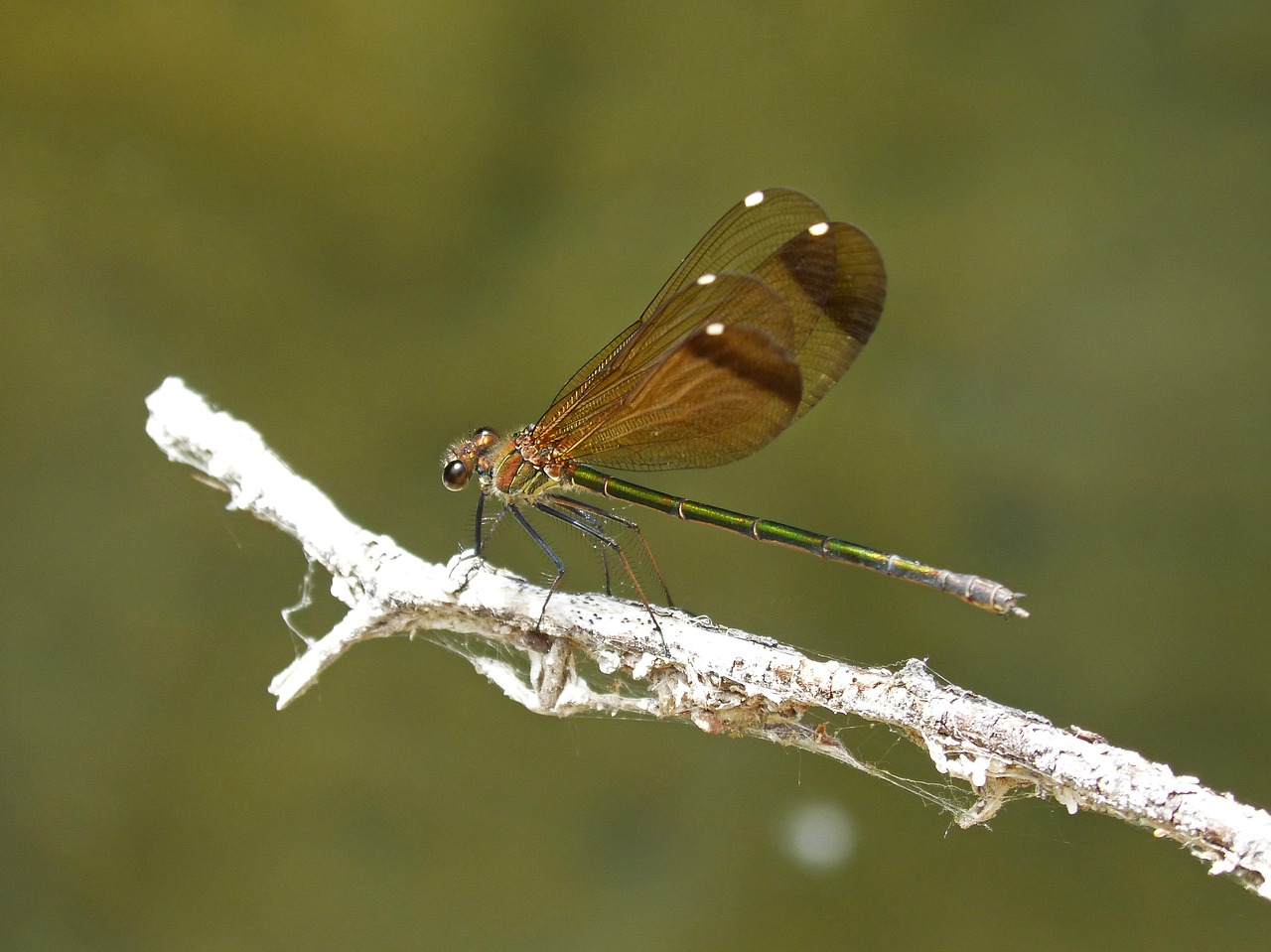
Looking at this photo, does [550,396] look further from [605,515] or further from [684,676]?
[684,676]

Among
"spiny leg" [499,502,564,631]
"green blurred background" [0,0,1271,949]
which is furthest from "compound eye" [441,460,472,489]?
"green blurred background" [0,0,1271,949]

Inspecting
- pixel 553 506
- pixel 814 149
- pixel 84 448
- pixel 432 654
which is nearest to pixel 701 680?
pixel 553 506

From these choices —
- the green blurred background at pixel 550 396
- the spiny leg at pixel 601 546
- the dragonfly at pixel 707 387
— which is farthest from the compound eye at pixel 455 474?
the green blurred background at pixel 550 396

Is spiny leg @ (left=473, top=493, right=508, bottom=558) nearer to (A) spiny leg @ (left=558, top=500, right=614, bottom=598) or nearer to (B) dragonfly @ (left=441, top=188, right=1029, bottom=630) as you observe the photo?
(B) dragonfly @ (left=441, top=188, right=1029, bottom=630)

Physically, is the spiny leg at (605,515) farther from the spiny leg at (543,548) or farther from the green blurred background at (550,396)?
the green blurred background at (550,396)

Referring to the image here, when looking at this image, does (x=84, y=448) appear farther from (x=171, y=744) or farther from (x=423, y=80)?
(x=423, y=80)

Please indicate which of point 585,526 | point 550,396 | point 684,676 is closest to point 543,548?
point 585,526

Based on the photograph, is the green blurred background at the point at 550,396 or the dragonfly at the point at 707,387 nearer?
the dragonfly at the point at 707,387
